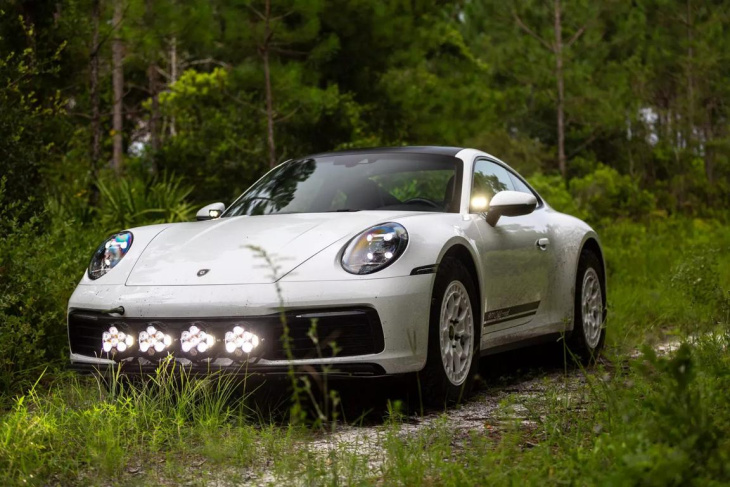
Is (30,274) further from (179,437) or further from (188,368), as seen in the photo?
(179,437)

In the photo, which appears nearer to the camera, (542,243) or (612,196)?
(542,243)

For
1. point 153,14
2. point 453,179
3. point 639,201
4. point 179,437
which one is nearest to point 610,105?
point 639,201

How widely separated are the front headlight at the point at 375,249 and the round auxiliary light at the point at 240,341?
21.3 inches

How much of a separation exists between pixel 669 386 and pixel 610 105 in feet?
95.0

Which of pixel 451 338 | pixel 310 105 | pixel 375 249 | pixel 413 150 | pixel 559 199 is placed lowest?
pixel 559 199

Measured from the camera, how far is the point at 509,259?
645cm

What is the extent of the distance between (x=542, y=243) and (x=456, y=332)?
58.2 inches

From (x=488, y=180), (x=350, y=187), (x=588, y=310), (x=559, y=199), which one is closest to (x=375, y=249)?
(x=350, y=187)

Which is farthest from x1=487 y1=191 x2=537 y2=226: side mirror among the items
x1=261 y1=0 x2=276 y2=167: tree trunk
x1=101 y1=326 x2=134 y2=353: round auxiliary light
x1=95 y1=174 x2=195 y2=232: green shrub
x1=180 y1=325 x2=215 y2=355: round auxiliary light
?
x1=261 y1=0 x2=276 y2=167: tree trunk

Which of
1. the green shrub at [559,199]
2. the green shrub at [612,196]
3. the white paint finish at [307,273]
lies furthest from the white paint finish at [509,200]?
the green shrub at [612,196]

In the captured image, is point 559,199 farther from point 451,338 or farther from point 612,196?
point 451,338

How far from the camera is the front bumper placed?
5.11m

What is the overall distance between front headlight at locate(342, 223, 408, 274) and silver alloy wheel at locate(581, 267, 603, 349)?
251cm

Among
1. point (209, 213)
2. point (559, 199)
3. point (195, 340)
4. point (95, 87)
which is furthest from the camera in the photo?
point (559, 199)
